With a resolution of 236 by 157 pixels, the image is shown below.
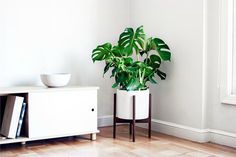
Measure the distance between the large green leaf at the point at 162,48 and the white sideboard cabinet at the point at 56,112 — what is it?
704 mm

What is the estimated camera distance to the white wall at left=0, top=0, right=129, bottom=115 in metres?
3.20

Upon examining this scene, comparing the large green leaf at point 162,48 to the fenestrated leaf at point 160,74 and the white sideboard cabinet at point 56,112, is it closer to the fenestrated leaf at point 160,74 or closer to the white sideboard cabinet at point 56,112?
the fenestrated leaf at point 160,74

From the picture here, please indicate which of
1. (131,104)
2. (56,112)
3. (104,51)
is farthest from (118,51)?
(56,112)

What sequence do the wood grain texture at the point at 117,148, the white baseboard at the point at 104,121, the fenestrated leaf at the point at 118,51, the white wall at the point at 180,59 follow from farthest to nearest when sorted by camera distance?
the white baseboard at the point at 104,121, the fenestrated leaf at the point at 118,51, the white wall at the point at 180,59, the wood grain texture at the point at 117,148

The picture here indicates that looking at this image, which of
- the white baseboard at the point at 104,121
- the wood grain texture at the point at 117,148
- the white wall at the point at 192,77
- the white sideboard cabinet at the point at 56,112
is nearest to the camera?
the wood grain texture at the point at 117,148

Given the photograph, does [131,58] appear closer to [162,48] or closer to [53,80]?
[162,48]

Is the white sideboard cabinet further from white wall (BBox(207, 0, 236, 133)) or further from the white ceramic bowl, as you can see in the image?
white wall (BBox(207, 0, 236, 133))

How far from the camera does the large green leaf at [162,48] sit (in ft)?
10.3

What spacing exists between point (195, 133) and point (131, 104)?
0.62 meters

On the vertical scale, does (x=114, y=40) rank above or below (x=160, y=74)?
above

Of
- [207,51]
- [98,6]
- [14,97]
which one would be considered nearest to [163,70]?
[207,51]

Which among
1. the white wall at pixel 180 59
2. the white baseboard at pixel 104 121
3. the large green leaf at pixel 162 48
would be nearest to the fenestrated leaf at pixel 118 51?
the large green leaf at pixel 162 48

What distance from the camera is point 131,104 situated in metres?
3.05

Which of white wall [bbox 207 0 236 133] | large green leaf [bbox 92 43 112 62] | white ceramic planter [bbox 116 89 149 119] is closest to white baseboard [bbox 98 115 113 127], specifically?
white ceramic planter [bbox 116 89 149 119]
